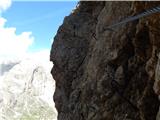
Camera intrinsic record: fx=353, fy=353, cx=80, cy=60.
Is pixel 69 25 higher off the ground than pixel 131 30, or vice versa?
pixel 69 25

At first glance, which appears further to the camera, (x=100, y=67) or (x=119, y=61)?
(x=100, y=67)

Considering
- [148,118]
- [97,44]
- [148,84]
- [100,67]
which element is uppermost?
[97,44]

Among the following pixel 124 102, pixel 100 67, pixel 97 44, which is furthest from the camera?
pixel 97 44

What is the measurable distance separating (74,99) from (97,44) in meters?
8.97

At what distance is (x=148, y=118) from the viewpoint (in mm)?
33344

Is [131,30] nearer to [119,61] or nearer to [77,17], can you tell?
[119,61]

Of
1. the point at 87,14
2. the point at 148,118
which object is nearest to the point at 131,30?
the point at 148,118

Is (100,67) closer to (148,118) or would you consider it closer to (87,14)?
(148,118)

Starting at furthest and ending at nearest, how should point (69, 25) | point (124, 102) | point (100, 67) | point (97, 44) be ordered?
point (69, 25) → point (97, 44) → point (100, 67) → point (124, 102)

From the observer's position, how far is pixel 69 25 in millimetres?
59125

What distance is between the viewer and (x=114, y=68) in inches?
1598

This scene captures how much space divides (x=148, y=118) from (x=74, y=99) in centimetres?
1788

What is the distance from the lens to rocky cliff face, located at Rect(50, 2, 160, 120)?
33594 mm

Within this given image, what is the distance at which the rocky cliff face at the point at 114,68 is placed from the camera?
1323 inches
